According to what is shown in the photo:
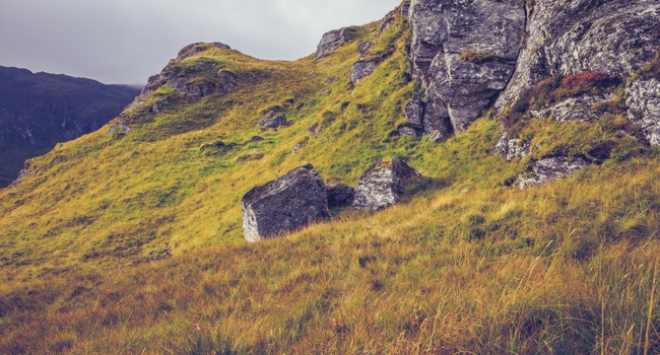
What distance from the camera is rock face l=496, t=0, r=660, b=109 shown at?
36.3ft

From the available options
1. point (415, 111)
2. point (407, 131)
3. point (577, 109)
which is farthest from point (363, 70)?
point (577, 109)

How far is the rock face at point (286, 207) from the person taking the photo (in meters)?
13.3

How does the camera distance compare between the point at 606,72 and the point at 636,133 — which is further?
the point at 606,72

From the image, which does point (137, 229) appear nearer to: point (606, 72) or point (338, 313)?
point (338, 313)

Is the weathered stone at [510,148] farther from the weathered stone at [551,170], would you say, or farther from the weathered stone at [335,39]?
the weathered stone at [335,39]

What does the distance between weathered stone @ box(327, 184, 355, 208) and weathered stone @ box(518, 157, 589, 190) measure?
24.1ft

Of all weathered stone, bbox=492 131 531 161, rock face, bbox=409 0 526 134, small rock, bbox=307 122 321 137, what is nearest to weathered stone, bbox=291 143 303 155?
small rock, bbox=307 122 321 137

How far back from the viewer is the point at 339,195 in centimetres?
1538

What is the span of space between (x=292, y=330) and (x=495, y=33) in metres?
20.8

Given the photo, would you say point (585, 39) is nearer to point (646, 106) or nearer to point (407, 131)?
point (646, 106)

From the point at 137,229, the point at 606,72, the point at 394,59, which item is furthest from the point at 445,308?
the point at 394,59

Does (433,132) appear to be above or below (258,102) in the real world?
below

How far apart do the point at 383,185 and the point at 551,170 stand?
6309mm

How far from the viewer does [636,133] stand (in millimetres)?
9992
